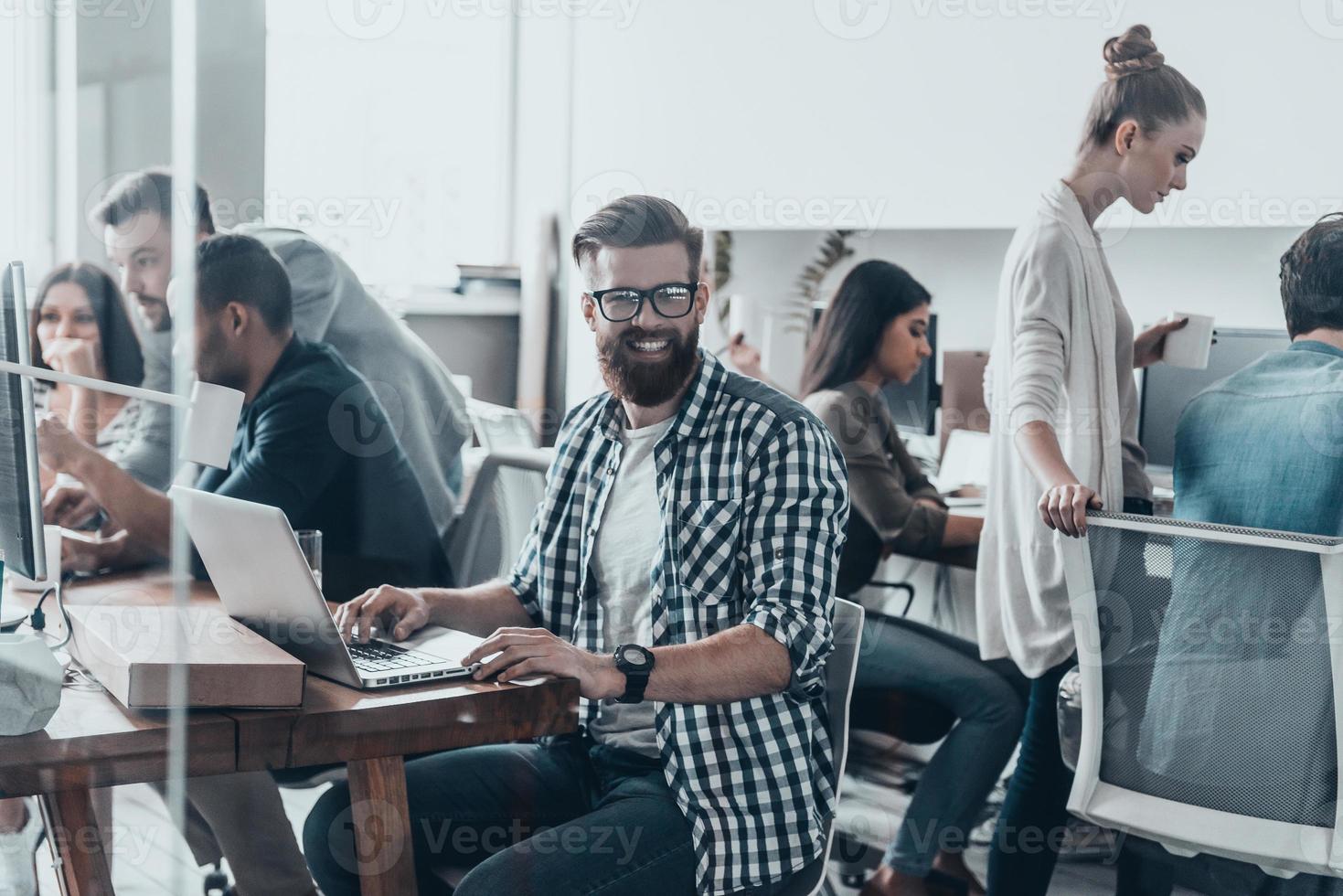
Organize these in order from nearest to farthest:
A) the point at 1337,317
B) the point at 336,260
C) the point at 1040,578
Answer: the point at 1337,317, the point at 1040,578, the point at 336,260

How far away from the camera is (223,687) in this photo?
1149mm

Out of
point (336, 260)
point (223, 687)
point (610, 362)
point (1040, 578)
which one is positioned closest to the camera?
point (223, 687)

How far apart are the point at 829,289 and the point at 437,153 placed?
1.84 metres

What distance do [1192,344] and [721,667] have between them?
1067 millimetres

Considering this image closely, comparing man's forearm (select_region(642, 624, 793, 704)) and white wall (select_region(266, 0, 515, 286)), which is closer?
man's forearm (select_region(642, 624, 793, 704))

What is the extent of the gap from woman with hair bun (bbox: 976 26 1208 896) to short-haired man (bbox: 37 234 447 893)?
3.10 feet

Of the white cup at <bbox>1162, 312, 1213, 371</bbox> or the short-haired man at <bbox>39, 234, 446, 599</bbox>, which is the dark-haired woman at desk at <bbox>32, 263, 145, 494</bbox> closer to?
the short-haired man at <bbox>39, 234, 446, 599</bbox>

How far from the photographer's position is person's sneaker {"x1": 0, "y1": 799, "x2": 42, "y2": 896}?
1720 millimetres

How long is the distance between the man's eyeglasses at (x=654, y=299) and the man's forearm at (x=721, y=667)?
416 millimetres

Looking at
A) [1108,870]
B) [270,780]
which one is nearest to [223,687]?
[270,780]

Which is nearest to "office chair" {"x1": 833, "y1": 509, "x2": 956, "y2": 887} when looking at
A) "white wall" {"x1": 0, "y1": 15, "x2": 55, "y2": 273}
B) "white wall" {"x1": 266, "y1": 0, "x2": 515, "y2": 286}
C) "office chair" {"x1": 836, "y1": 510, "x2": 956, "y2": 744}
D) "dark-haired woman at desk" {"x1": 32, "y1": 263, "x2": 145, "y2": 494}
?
"office chair" {"x1": 836, "y1": 510, "x2": 956, "y2": 744}

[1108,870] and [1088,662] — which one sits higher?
[1088,662]

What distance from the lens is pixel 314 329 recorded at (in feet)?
8.68

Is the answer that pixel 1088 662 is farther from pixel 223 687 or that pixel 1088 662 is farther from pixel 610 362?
pixel 223 687
